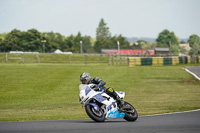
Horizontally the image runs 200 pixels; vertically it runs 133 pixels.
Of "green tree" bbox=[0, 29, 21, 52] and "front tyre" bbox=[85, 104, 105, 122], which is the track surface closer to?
"front tyre" bbox=[85, 104, 105, 122]

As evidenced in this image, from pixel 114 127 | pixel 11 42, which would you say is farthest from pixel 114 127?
pixel 11 42

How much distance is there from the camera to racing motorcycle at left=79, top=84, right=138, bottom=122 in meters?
12.3

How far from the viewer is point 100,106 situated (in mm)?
12625

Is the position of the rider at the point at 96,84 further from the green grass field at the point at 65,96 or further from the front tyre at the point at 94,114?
the green grass field at the point at 65,96

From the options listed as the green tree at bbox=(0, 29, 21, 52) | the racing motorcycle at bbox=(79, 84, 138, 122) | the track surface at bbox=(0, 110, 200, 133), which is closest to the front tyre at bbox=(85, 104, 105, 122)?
the racing motorcycle at bbox=(79, 84, 138, 122)

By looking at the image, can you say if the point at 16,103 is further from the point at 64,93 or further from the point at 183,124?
the point at 183,124

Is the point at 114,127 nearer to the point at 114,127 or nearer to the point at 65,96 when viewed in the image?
the point at 114,127

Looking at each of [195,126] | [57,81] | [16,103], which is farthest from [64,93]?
[195,126]

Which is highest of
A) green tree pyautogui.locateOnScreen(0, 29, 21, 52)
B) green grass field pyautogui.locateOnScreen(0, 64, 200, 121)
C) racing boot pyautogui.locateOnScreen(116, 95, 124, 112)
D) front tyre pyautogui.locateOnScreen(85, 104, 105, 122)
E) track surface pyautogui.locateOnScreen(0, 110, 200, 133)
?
green tree pyautogui.locateOnScreen(0, 29, 21, 52)

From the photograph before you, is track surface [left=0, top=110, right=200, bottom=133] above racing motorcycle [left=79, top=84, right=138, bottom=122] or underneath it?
underneath

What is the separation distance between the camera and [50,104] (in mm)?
22250

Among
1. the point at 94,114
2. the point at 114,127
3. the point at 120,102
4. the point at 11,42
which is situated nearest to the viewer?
the point at 114,127

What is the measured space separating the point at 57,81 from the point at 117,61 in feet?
130

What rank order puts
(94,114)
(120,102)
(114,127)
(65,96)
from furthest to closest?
1. (65,96)
2. (120,102)
3. (94,114)
4. (114,127)
